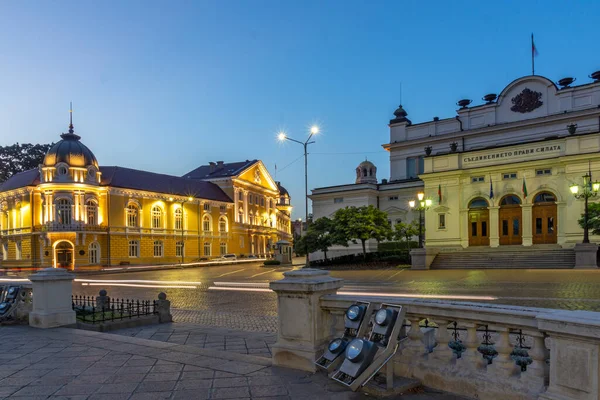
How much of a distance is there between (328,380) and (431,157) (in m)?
38.5

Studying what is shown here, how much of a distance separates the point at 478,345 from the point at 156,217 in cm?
6099

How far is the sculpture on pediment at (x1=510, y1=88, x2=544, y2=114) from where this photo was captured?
4881 centimetres

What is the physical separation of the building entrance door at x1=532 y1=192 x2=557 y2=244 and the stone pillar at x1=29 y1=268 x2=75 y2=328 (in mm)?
35296

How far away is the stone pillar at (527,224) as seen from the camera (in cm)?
3681

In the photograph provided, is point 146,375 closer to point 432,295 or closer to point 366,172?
point 432,295

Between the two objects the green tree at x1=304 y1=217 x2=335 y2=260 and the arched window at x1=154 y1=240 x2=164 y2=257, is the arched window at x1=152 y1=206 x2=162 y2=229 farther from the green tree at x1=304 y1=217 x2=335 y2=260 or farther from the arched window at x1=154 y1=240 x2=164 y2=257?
the green tree at x1=304 y1=217 x2=335 y2=260

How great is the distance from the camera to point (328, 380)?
5.78 metres

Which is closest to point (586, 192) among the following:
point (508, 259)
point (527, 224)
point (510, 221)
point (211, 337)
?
point (508, 259)

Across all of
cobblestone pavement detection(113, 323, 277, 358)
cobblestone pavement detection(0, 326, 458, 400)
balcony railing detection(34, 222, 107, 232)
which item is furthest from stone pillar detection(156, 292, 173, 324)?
balcony railing detection(34, 222, 107, 232)

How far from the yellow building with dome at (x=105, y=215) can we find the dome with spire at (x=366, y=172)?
2425cm

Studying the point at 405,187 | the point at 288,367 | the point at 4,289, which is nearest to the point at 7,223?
the point at 405,187

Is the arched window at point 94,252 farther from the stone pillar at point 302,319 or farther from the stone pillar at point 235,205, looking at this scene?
the stone pillar at point 302,319

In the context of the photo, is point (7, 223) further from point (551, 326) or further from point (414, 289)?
point (551, 326)

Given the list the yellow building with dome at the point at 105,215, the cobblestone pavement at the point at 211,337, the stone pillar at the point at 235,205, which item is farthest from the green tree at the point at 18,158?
the cobblestone pavement at the point at 211,337
